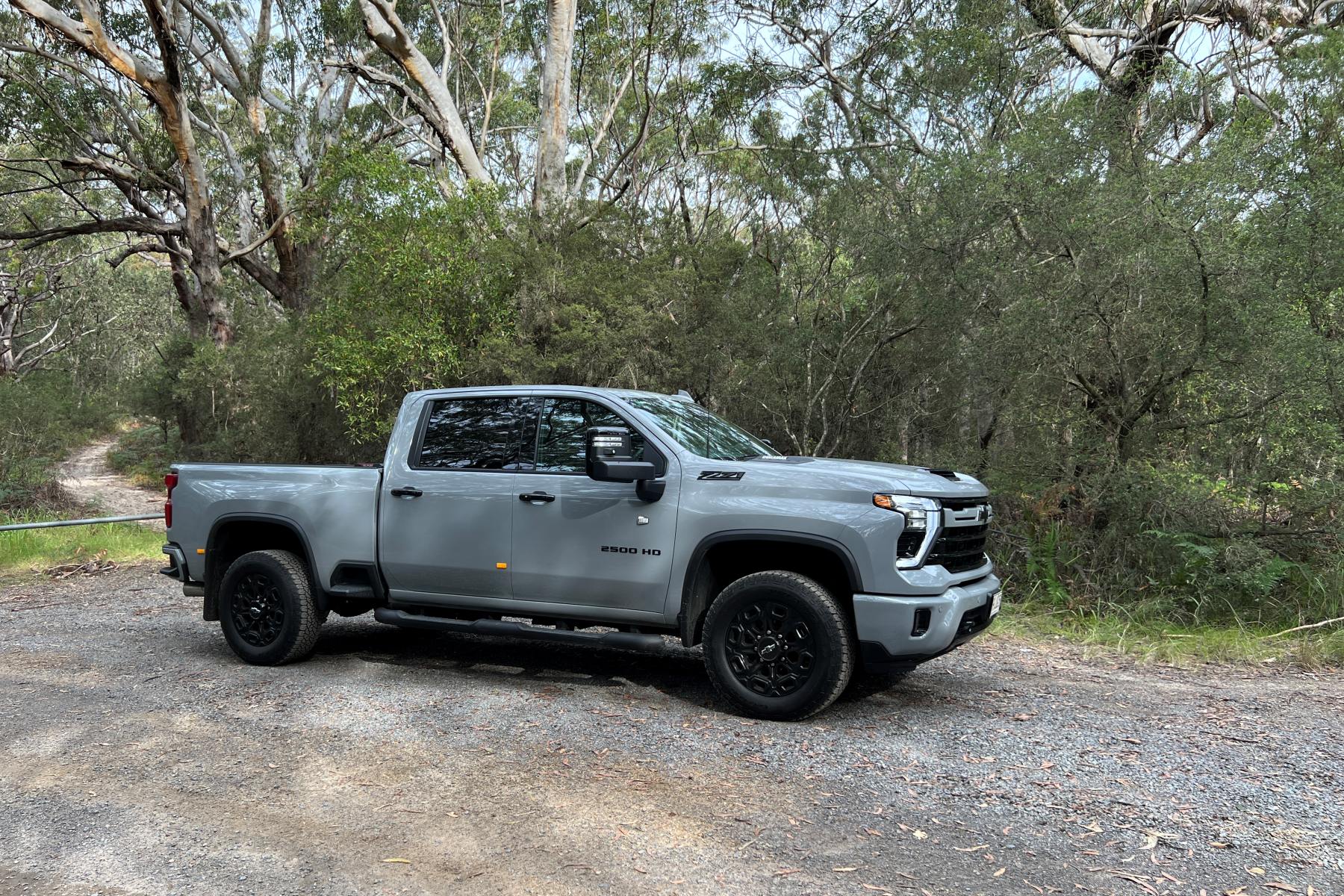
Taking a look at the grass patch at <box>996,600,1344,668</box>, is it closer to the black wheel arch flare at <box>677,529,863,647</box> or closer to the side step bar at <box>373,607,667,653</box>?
the black wheel arch flare at <box>677,529,863,647</box>

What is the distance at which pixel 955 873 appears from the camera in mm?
3518

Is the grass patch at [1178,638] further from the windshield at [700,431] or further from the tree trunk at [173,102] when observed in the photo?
the tree trunk at [173,102]

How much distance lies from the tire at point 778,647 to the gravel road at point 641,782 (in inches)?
6.9

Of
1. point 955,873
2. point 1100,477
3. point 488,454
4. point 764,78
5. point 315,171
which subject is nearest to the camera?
point 955,873

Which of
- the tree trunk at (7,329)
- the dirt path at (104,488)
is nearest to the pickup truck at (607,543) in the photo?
the dirt path at (104,488)

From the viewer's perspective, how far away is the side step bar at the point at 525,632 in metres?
5.63

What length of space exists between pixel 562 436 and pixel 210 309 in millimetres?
22971

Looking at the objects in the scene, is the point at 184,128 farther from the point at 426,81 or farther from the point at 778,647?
the point at 778,647

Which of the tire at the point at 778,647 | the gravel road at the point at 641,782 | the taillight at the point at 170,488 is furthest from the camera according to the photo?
the taillight at the point at 170,488

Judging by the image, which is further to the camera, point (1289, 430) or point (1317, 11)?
point (1317, 11)

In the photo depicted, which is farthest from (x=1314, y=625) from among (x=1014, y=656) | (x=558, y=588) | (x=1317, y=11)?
(x=1317, y=11)

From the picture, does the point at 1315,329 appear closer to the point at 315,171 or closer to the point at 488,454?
the point at 488,454

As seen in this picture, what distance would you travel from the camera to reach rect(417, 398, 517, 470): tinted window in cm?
627

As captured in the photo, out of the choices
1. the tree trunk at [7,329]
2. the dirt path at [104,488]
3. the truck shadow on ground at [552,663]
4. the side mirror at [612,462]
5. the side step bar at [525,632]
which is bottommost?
the dirt path at [104,488]
